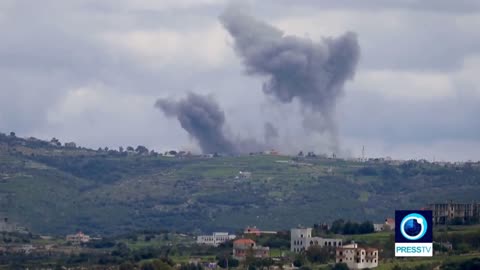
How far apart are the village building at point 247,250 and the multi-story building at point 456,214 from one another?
9.83m

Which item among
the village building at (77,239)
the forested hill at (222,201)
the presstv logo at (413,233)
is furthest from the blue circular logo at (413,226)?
the forested hill at (222,201)

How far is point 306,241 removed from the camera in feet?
356

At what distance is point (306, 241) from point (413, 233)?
52.3m

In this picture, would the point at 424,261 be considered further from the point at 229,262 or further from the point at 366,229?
the point at 366,229

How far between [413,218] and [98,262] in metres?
59.3

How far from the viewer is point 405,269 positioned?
269ft

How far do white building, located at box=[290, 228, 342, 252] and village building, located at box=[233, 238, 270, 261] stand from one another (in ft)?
5.27

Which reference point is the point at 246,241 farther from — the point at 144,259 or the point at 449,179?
the point at 449,179

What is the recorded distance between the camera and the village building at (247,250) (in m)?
105

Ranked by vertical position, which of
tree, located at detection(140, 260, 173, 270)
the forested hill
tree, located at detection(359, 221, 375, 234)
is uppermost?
the forested hill

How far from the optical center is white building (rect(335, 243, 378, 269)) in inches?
3422

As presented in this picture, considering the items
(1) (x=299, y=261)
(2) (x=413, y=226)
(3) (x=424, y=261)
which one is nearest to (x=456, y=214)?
(1) (x=299, y=261)

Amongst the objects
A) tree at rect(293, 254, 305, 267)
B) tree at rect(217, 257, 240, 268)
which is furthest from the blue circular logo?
tree at rect(217, 257, 240, 268)

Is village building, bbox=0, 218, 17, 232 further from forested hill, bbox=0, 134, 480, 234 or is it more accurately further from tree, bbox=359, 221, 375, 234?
tree, bbox=359, 221, 375, 234
